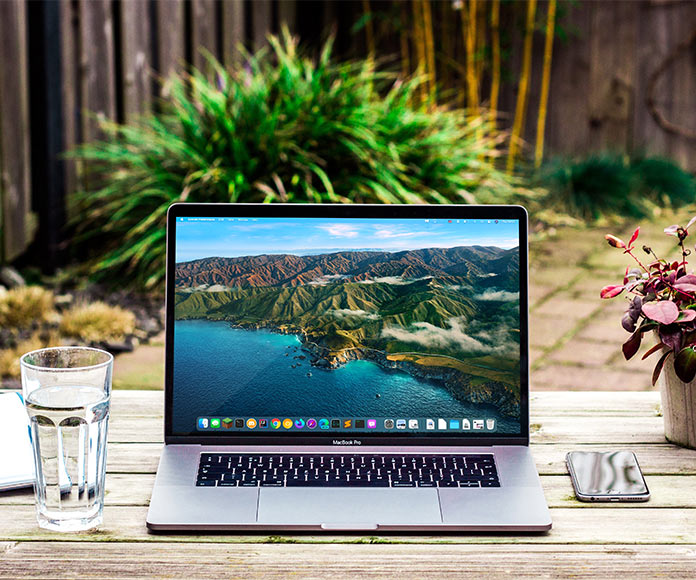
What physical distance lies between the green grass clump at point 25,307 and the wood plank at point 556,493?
2.12 meters

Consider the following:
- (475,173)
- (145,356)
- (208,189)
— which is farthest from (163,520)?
(475,173)

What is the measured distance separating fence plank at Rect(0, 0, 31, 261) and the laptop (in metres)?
2.54

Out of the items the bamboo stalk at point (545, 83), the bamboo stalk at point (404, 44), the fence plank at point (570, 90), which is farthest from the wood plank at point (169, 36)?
the fence plank at point (570, 90)

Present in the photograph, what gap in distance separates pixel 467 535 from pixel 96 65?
10.9 feet

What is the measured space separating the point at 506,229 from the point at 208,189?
2374 millimetres

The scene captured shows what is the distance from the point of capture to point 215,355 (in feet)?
3.84

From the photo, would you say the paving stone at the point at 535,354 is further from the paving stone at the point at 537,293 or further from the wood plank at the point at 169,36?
the wood plank at the point at 169,36

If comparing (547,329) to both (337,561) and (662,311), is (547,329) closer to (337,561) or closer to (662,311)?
(662,311)

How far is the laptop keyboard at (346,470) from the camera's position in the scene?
1.08 meters

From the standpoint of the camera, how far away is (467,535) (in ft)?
→ 3.26

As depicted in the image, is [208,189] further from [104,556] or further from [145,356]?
[104,556]

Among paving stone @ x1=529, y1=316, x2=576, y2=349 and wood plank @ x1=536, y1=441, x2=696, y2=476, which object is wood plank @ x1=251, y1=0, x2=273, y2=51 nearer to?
paving stone @ x1=529, y1=316, x2=576, y2=349

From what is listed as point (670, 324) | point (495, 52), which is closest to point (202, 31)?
point (495, 52)

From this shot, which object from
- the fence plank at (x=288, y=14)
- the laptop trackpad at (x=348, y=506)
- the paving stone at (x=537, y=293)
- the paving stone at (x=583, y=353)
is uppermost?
the fence plank at (x=288, y=14)
